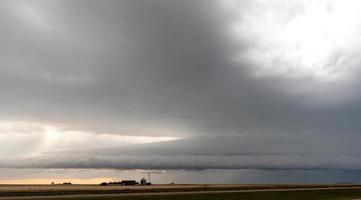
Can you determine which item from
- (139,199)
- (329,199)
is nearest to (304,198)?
(329,199)

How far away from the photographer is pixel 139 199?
86.3 m

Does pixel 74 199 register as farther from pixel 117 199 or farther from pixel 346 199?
pixel 346 199

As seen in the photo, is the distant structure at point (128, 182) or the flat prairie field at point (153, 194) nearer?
the flat prairie field at point (153, 194)

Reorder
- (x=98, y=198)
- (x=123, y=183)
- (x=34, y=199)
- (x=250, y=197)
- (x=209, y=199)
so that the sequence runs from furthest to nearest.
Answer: (x=123, y=183) → (x=250, y=197) → (x=209, y=199) → (x=98, y=198) → (x=34, y=199)

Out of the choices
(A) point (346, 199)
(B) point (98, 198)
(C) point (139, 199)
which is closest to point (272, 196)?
(A) point (346, 199)

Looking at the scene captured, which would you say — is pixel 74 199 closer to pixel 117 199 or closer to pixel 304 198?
pixel 117 199

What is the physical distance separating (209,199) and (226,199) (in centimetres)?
332

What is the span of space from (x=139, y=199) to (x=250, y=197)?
84.6 feet

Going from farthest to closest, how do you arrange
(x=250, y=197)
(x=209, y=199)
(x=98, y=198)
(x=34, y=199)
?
1. (x=250, y=197)
2. (x=209, y=199)
3. (x=98, y=198)
4. (x=34, y=199)

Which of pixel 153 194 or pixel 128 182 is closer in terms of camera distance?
pixel 153 194

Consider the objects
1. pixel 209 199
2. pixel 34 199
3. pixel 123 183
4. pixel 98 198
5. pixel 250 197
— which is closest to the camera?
pixel 34 199

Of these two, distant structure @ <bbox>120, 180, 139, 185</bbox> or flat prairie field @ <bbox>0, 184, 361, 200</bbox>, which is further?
distant structure @ <bbox>120, 180, 139, 185</bbox>

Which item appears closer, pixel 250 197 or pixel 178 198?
pixel 178 198

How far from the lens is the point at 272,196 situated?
340 feet
